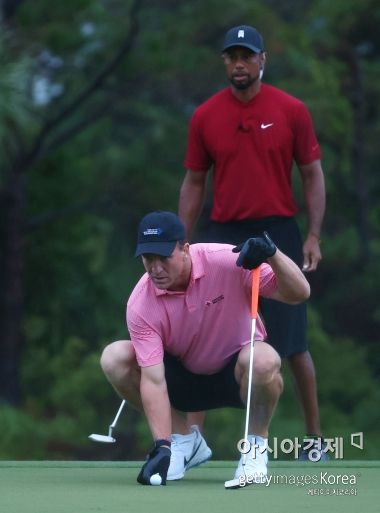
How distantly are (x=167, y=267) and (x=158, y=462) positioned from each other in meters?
0.65

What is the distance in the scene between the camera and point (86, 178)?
703 inches

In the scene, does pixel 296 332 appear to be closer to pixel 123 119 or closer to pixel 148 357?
pixel 148 357

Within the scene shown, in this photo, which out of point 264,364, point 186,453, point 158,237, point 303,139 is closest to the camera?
point 158,237

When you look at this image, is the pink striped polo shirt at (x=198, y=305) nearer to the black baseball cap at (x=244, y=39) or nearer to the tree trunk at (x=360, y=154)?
the black baseball cap at (x=244, y=39)

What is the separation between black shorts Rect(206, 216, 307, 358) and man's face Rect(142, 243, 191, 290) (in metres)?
1.18

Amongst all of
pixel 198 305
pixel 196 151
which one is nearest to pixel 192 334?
pixel 198 305

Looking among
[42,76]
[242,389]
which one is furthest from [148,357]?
[42,76]

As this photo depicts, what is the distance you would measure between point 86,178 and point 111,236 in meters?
0.70

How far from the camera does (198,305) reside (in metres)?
5.49

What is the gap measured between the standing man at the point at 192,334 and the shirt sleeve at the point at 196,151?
1189mm

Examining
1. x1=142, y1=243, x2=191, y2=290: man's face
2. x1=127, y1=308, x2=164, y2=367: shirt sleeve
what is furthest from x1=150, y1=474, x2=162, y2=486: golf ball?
x1=142, y1=243, x2=191, y2=290: man's face

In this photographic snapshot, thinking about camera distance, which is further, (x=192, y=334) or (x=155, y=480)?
(x=192, y=334)

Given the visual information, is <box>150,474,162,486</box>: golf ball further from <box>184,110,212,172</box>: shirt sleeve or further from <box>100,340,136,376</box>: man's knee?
<box>184,110,212,172</box>: shirt sleeve

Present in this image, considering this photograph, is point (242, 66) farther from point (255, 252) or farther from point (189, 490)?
point (189, 490)
